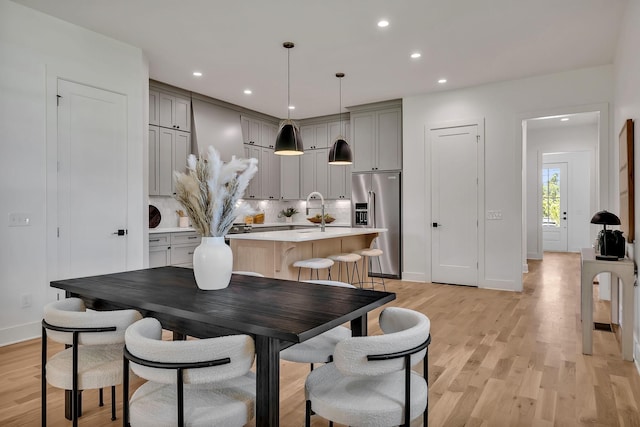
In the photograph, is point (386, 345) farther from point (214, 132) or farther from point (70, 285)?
point (214, 132)

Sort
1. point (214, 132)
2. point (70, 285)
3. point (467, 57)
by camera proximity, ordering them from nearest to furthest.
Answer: point (70, 285)
point (467, 57)
point (214, 132)

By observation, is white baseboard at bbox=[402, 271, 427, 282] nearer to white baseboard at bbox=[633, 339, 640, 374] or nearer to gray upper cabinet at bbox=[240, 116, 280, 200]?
gray upper cabinet at bbox=[240, 116, 280, 200]

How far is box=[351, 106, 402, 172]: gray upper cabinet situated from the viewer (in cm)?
655

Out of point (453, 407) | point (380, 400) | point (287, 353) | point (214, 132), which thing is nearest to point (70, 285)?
point (287, 353)

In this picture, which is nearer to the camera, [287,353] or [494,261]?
[287,353]

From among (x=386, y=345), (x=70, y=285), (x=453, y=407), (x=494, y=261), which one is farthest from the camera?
(x=494, y=261)

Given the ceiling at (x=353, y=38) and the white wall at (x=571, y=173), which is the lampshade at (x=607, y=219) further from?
the white wall at (x=571, y=173)

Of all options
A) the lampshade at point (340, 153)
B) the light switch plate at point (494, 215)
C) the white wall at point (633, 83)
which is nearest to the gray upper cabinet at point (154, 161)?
the lampshade at point (340, 153)

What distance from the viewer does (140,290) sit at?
202cm

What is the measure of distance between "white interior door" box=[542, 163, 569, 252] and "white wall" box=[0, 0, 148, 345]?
10.2m

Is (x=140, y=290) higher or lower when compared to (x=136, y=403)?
higher

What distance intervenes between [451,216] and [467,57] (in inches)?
92.2

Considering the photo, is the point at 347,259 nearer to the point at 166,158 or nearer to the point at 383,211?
the point at 383,211

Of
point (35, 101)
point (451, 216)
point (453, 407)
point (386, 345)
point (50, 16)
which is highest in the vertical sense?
point (50, 16)
